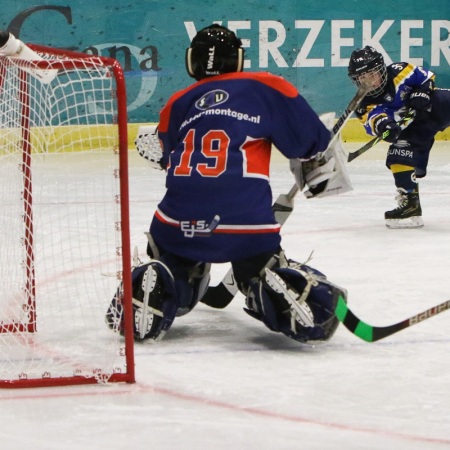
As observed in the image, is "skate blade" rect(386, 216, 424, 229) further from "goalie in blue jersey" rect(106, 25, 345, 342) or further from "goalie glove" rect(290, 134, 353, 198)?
"goalie in blue jersey" rect(106, 25, 345, 342)

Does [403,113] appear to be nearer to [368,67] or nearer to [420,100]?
[420,100]

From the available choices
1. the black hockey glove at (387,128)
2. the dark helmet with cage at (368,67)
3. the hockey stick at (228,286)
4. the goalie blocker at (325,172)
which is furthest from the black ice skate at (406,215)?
the goalie blocker at (325,172)

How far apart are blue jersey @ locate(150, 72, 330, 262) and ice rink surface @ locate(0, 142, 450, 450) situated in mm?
246

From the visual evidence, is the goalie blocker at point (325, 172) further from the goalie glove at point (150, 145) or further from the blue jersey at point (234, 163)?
the goalie glove at point (150, 145)

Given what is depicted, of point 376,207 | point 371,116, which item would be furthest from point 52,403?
point 376,207

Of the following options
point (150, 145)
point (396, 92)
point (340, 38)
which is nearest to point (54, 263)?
point (150, 145)

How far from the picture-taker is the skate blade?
14.4 ft

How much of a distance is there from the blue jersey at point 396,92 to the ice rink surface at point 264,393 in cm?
127

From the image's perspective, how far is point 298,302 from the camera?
2389mm

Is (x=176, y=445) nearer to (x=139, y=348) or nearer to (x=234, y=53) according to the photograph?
(x=139, y=348)

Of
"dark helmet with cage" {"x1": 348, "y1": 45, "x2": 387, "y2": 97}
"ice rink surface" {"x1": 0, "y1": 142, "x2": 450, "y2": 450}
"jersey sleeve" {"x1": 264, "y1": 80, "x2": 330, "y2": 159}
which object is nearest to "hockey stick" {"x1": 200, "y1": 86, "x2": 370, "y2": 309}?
"ice rink surface" {"x1": 0, "y1": 142, "x2": 450, "y2": 450}

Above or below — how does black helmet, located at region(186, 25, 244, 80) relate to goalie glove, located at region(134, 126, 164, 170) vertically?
above

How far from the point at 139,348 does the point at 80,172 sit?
3361 millimetres

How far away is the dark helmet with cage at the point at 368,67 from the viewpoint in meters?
4.24
